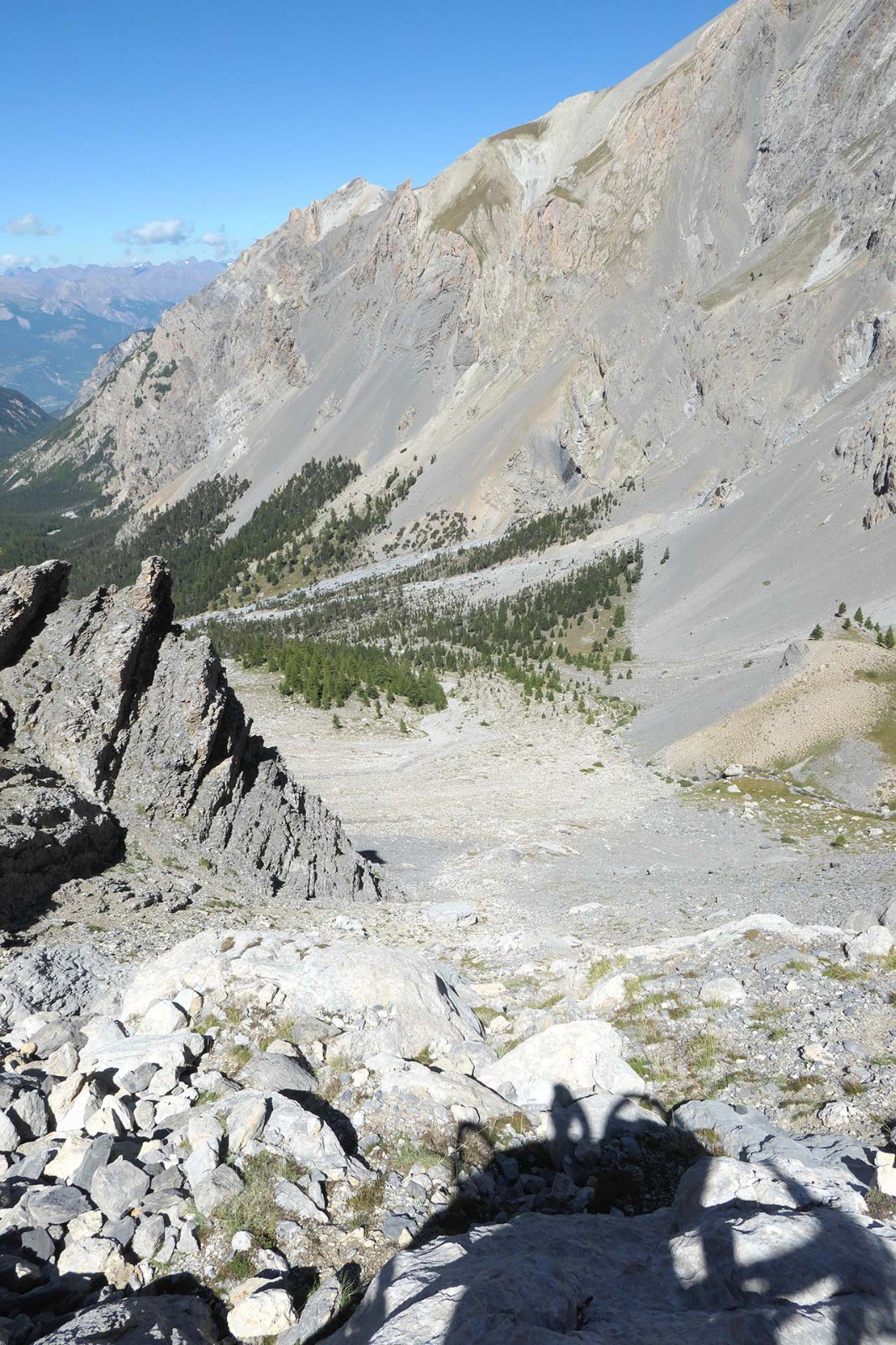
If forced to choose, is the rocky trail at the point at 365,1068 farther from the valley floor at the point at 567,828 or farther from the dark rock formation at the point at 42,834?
the valley floor at the point at 567,828

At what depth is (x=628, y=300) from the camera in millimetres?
125062

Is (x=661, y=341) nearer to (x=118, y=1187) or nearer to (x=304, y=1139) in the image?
(x=304, y=1139)

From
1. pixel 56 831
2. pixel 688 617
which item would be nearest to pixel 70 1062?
pixel 56 831

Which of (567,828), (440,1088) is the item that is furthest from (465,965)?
(567,828)

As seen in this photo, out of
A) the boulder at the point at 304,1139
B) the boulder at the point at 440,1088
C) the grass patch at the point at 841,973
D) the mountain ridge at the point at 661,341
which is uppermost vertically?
the mountain ridge at the point at 661,341

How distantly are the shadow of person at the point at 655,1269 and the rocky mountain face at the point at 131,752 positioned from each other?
367 inches

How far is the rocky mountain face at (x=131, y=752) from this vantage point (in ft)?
43.4

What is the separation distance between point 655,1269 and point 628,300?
14182cm

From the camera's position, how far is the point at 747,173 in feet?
416

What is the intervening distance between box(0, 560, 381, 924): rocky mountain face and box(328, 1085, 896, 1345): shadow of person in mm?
9323

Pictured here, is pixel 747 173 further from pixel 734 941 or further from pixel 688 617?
pixel 734 941

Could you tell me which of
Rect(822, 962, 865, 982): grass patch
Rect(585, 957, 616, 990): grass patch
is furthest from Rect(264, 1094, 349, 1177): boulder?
Rect(822, 962, 865, 982): grass patch

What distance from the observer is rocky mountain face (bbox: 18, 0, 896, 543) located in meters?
91.0

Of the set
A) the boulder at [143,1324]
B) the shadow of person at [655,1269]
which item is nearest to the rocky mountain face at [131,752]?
the boulder at [143,1324]
